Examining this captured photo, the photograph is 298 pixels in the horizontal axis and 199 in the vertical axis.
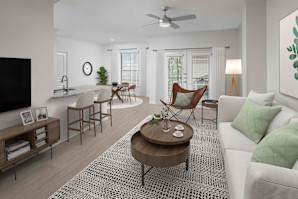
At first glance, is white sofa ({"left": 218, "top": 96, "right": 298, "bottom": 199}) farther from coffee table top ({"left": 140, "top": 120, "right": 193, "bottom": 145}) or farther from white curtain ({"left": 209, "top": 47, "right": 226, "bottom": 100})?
white curtain ({"left": 209, "top": 47, "right": 226, "bottom": 100})

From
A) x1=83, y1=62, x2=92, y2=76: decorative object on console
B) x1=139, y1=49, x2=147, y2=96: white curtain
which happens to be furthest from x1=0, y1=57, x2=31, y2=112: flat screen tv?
x1=139, y1=49, x2=147, y2=96: white curtain

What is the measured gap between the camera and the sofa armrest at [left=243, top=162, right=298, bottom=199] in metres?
0.87

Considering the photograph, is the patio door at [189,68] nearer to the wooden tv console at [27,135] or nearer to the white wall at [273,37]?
the white wall at [273,37]

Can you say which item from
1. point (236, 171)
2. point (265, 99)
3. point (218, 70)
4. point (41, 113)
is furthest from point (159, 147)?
point (218, 70)

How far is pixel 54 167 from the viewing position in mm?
2369

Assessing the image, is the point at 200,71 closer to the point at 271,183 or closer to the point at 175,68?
the point at 175,68

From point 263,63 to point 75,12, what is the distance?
443 centimetres

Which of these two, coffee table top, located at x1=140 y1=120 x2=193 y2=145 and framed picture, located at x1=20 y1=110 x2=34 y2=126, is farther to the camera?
framed picture, located at x1=20 y1=110 x2=34 y2=126

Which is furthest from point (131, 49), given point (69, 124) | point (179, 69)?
point (69, 124)

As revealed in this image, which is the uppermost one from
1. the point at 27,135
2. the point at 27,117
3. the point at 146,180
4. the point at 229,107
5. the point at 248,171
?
the point at 229,107

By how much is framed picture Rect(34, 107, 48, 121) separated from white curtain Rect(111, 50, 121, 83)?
254 inches

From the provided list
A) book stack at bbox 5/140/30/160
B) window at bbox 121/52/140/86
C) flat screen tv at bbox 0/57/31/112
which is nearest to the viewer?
book stack at bbox 5/140/30/160

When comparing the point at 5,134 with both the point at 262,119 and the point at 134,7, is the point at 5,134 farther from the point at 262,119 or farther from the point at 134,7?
the point at 134,7

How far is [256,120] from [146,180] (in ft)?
4.99
